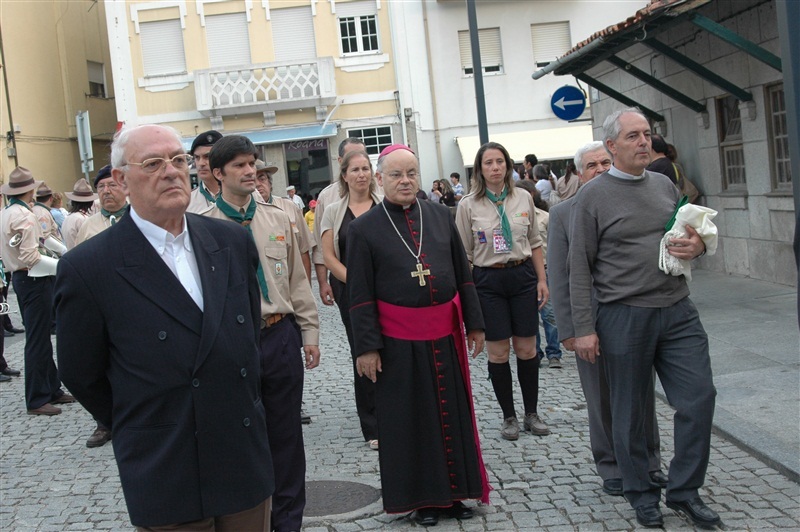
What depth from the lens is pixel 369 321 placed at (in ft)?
17.4

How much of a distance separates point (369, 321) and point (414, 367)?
1.16ft

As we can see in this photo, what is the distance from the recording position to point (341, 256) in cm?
716

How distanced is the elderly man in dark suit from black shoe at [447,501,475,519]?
2.26 metres

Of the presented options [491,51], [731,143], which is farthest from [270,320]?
[491,51]

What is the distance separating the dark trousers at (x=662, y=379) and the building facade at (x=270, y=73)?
27.2 m

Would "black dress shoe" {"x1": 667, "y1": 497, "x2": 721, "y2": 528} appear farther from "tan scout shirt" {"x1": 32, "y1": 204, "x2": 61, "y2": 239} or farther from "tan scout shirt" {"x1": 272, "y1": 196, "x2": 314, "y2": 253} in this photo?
"tan scout shirt" {"x1": 32, "y1": 204, "x2": 61, "y2": 239}

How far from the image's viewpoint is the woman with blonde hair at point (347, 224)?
7027 mm

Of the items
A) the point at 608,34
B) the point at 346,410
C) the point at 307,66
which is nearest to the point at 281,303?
the point at 346,410

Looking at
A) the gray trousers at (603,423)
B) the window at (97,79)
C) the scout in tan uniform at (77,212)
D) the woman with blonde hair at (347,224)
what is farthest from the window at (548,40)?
the gray trousers at (603,423)

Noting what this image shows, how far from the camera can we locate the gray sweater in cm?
497

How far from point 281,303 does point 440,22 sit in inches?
1106

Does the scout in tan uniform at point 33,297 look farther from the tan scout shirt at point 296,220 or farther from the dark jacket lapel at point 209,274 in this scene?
the dark jacket lapel at point 209,274

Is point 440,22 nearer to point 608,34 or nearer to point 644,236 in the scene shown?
point 608,34

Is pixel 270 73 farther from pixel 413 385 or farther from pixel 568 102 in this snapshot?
pixel 413 385
